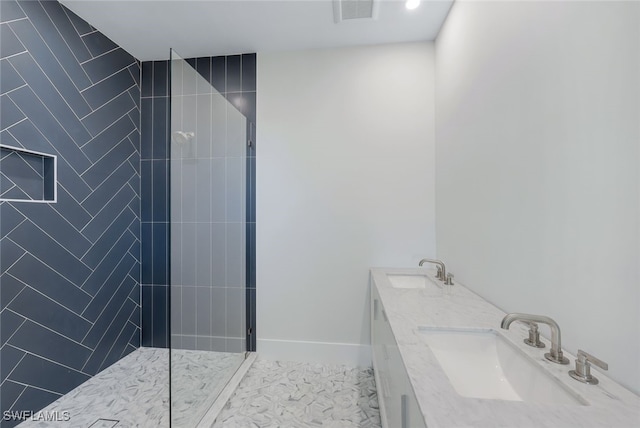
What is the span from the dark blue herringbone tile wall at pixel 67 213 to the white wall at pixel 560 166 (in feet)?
8.92

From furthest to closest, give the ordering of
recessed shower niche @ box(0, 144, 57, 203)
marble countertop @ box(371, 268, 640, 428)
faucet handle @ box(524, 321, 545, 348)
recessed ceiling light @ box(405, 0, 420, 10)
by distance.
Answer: recessed ceiling light @ box(405, 0, 420, 10)
recessed shower niche @ box(0, 144, 57, 203)
faucet handle @ box(524, 321, 545, 348)
marble countertop @ box(371, 268, 640, 428)

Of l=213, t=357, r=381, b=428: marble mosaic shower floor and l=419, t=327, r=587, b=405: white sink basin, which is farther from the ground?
l=419, t=327, r=587, b=405: white sink basin

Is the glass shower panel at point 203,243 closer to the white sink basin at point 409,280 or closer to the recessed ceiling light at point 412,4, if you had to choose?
the white sink basin at point 409,280

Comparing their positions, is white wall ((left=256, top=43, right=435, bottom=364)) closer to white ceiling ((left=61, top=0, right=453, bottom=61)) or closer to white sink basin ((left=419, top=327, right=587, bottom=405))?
white ceiling ((left=61, top=0, right=453, bottom=61))

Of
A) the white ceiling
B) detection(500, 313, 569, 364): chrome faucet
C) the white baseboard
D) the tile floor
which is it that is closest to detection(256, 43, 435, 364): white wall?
the white baseboard

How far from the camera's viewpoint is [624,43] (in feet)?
2.20

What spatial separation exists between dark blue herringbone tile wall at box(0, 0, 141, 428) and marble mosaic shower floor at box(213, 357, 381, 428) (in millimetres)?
1220

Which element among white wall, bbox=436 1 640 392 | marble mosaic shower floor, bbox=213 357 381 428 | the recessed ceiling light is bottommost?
marble mosaic shower floor, bbox=213 357 381 428

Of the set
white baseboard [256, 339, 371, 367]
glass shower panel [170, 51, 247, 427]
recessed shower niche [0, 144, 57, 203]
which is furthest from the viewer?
white baseboard [256, 339, 371, 367]

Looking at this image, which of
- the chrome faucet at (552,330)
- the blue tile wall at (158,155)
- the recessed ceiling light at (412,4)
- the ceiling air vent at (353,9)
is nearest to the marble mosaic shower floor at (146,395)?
the blue tile wall at (158,155)

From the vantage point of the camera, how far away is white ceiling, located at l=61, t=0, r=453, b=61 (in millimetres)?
1882

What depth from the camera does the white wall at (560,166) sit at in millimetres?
673

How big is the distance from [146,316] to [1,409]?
1.08 meters

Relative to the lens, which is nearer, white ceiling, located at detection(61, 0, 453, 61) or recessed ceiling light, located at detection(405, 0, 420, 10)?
recessed ceiling light, located at detection(405, 0, 420, 10)
